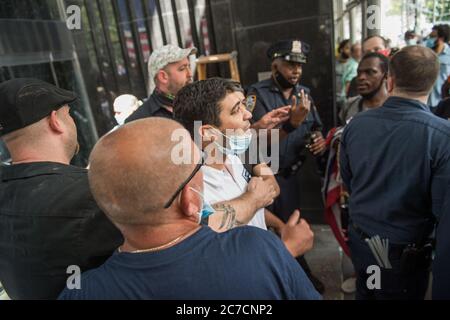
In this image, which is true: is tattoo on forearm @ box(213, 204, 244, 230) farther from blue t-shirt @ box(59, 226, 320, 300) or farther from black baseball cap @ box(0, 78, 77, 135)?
black baseball cap @ box(0, 78, 77, 135)

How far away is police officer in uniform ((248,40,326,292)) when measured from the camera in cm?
278

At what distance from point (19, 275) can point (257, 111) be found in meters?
2.23

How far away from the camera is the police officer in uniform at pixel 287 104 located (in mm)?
2775

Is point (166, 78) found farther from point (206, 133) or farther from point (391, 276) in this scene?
point (391, 276)

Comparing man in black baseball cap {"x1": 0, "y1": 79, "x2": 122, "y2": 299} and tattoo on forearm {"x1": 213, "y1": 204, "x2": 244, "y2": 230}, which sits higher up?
man in black baseball cap {"x1": 0, "y1": 79, "x2": 122, "y2": 299}

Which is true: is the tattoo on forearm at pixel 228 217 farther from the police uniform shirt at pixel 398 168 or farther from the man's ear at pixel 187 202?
the police uniform shirt at pixel 398 168

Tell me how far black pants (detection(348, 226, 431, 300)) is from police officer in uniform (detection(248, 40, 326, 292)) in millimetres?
795

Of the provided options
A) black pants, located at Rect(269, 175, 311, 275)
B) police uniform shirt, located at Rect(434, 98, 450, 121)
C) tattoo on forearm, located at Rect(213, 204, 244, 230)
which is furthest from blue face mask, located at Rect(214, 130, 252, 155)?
police uniform shirt, located at Rect(434, 98, 450, 121)

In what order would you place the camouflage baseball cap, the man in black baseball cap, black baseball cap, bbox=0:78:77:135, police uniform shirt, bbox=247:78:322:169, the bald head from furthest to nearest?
1. police uniform shirt, bbox=247:78:322:169
2. the camouflage baseball cap
3. black baseball cap, bbox=0:78:77:135
4. the man in black baseball cap
5. the bald head

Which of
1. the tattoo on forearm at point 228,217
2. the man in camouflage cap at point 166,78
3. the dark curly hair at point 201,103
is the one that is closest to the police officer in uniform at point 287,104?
the man in camouflage cap at point 166,78

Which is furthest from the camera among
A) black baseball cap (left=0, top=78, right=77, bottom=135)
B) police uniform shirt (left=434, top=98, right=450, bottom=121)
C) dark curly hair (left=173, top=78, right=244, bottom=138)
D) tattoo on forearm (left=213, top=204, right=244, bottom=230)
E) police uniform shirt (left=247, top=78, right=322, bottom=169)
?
police uniform shirt (left=247, top=78, right=322, bottom=169)

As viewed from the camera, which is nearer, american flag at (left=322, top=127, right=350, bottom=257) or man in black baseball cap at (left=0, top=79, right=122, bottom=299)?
man in black baseball cap at (left=0, top=79, right=122, bottom=299)

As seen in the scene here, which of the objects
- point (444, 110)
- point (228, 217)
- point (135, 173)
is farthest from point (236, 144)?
point (444, 110)
